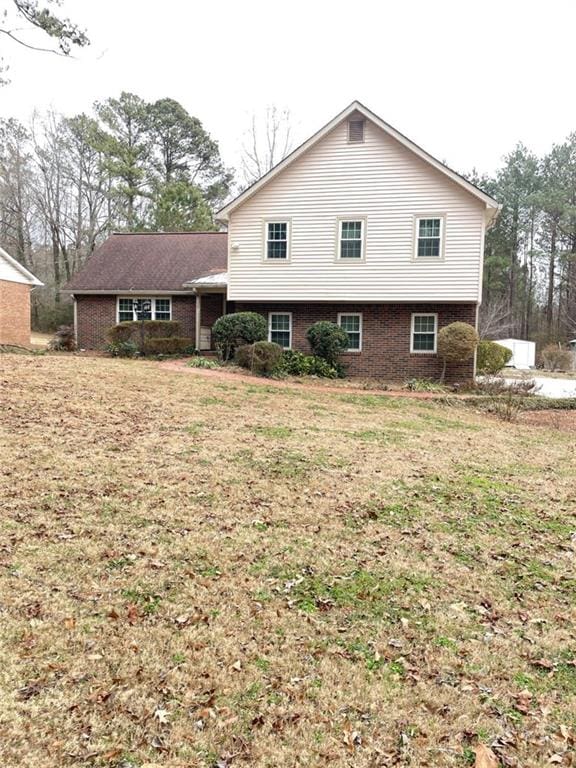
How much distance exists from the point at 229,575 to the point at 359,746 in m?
1.65

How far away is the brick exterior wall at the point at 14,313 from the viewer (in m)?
21.0

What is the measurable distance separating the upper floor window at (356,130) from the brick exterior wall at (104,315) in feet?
24.4

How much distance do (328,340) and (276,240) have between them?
380 cm

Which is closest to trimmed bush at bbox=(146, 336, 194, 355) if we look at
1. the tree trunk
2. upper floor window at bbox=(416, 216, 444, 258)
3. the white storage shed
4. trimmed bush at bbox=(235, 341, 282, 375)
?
trimmed bush at bbox=(235, 341, 282, 375)

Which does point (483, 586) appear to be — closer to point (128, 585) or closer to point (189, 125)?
point (128, 585)

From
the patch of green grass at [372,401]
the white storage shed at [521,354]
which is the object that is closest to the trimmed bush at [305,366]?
the patch of green grass at [372,401]

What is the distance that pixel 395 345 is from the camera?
1675cm

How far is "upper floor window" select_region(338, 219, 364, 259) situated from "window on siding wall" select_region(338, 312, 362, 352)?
6.37 feet

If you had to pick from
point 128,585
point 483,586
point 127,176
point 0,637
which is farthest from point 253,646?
point 127,176

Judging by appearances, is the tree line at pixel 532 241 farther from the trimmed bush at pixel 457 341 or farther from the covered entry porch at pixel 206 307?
the covered entry porch at pixel 206 307

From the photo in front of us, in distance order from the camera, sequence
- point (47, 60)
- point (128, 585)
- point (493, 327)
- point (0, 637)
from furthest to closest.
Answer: point (493, 327) < point (47, 60) < point (128, 585) < point (0, 637)

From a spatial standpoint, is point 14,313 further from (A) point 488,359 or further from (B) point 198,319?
(A) point 488,359

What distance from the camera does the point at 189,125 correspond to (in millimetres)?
35625

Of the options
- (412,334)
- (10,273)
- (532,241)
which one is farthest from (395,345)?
(532,241)
